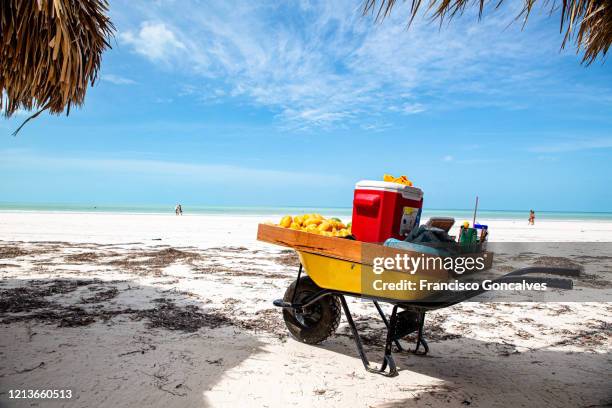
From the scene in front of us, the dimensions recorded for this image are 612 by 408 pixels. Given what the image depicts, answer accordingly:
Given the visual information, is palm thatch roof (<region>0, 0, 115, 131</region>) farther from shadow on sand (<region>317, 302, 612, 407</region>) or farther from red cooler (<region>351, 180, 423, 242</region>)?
shadow on sand (<region>317, 302, 612, 407</region>)

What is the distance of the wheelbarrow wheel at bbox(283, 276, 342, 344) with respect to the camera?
3.82m

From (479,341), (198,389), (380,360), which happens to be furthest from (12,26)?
(479,341)

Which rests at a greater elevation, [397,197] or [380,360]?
[397,197]

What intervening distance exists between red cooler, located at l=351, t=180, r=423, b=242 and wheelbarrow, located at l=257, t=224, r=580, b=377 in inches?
10.4

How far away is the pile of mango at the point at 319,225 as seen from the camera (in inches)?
128

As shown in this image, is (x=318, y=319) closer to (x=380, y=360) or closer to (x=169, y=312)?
(x=380, y=360)

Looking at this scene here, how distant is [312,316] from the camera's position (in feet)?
12.8

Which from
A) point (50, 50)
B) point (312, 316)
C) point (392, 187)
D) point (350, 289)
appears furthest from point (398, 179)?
point (50, 50)

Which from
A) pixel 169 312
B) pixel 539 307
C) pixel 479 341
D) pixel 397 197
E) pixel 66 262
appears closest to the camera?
pixel 397 197

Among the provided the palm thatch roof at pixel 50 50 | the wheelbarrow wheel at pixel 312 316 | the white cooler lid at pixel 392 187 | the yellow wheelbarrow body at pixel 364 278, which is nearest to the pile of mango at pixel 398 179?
the white cooler lid at pixel 392 187

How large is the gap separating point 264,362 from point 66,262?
657 centimetres

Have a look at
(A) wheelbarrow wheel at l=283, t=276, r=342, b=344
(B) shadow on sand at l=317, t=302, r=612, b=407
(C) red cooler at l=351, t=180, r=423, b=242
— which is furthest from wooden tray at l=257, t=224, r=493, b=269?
(B) shadow on sand at l=317, t=302, r=612, b=407

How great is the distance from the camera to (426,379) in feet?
10.6

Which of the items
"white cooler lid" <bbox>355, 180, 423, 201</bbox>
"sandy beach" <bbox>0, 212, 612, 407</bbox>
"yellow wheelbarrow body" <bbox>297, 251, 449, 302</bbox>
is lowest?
"sandy beach" <bbox>0, 212, 612, 407</bbox>
